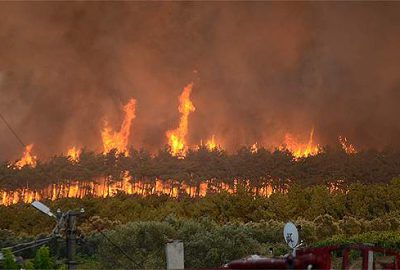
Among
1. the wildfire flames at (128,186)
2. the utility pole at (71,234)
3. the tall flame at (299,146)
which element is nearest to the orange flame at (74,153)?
the wildfire flames at (128,186)

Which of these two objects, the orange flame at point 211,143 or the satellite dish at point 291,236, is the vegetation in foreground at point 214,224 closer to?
the satellite dish at point 291,236

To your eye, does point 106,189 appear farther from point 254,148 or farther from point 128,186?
point 254,148

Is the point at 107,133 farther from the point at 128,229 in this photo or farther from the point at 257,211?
the point at 128,229

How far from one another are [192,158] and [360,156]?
89.8ft

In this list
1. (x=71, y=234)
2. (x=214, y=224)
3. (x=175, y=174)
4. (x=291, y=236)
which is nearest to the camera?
(x=71, y=234)

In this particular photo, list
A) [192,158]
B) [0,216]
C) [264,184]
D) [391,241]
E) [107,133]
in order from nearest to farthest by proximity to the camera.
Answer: [391,241], [0,216], [264,184], [192,158], [107,133]

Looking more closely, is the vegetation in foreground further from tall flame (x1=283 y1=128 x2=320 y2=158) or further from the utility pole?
tall flame (x1=283 y1=128 x2=320 y2=158)

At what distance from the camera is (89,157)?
308 ft

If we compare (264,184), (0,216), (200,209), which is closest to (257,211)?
(200,209)

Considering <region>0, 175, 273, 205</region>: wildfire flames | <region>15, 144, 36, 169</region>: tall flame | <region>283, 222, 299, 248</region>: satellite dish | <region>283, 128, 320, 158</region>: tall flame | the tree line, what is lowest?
<region>283, 222, 299, 248</region>: satellite dish

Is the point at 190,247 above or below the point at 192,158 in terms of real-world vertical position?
below

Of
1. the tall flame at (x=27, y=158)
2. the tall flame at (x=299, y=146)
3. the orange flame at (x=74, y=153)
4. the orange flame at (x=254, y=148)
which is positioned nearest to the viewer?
the orange flame at (x=254, y=148)

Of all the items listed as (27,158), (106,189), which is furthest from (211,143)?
(27,158)

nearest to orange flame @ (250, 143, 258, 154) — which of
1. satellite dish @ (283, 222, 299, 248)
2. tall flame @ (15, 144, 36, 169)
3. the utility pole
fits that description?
tall flame @ (15, 144, 36, 169)
